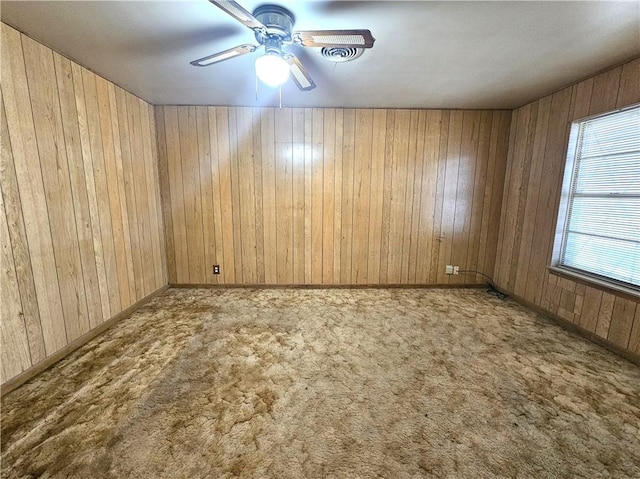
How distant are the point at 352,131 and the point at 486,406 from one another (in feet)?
9.92

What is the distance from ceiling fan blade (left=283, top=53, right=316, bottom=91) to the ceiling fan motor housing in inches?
4.4

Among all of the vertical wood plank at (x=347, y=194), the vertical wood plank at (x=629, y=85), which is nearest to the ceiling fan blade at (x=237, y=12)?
the vertical wood plank at (x=347, y=194)

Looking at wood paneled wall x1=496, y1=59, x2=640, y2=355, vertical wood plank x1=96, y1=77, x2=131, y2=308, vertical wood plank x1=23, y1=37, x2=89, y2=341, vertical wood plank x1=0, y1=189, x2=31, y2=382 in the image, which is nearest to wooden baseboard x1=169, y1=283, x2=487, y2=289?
wood paneled wall x1=496, y1=59, x2=640, y2=355

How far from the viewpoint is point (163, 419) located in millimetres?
1573

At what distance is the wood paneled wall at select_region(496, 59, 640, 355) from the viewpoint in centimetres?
223

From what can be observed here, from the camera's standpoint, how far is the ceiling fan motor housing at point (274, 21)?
1.54 meters

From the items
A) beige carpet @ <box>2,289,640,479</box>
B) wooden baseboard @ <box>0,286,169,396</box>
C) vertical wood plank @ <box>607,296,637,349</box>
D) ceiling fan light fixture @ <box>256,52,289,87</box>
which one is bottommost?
beige carpet @ <box>2,289,640,479</box>

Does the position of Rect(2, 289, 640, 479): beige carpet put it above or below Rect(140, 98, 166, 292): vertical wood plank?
below

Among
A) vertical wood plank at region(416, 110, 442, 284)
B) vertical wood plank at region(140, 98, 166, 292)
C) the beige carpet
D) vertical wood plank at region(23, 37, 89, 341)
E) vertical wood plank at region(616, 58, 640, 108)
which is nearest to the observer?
the beige carpet

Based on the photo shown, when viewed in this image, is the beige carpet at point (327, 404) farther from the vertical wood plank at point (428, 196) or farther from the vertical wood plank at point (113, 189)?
the vertical wood plank at point (428, 196)

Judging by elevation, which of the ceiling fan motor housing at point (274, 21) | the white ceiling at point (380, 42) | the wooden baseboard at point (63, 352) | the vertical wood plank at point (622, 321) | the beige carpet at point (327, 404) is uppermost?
the white ceiling at point (380, 42)

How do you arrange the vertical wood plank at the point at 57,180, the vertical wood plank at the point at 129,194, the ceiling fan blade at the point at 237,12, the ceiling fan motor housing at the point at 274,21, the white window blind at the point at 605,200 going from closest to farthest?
1. the ceiling fan blade at the point at 237,12
2. the ceiling fan motor housing at the point at 274,21
3. the vertical wood plank at the point at 57,180
4. the white window blind at the point at 605,200
5. the vertical wood plank at the point at 129,194

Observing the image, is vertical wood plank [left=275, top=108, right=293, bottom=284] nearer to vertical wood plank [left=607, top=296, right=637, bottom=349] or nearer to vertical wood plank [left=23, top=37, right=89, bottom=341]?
vertical wood plank [left=23, top=37, right=89, bottom=341]

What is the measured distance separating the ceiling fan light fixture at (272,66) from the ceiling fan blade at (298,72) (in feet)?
0.22
